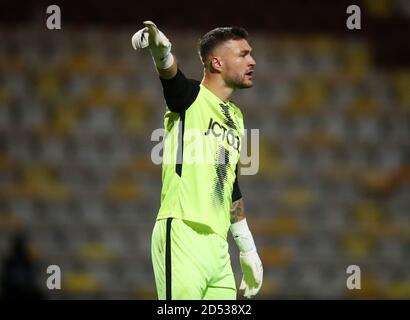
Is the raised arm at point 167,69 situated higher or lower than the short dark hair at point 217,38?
lower

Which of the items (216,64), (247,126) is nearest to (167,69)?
(216,64)

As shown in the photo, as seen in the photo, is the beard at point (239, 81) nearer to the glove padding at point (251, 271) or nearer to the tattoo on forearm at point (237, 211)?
the tattoo on forearm at point (237, 211)

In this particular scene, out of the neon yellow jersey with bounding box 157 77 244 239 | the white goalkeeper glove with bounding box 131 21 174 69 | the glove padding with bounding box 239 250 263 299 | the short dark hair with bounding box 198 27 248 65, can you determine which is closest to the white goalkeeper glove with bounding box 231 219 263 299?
the glove padding with bounding box 239 250 263 299

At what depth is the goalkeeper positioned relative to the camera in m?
4.05

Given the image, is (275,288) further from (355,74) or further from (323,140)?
(355,74)

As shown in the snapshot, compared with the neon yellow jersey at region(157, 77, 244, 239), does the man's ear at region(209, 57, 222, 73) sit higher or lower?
higher

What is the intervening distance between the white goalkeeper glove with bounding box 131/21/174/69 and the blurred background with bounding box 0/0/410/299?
12.6ft

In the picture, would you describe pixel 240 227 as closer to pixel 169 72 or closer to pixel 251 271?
pixel 251 271

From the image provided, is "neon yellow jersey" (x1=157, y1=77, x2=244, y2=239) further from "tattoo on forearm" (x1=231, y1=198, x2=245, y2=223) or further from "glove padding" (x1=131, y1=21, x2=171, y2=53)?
"glove padding" (x1=131, y1=21, x2=171, y2=53)

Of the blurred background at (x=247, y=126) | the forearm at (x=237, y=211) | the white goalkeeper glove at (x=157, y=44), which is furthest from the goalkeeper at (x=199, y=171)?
the blurred background at (x=247, y=126)

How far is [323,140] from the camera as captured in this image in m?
8.66

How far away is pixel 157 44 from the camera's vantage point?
3.94 meters

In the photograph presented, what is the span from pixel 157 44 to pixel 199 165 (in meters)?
0.56

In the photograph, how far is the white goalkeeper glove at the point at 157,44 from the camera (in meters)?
3.93
